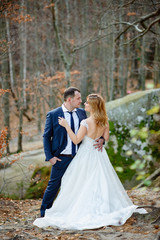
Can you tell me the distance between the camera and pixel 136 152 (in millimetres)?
6559

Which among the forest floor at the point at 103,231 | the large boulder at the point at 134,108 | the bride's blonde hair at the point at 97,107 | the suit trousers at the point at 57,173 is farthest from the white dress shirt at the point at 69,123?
the large boulder at the point at 134,108

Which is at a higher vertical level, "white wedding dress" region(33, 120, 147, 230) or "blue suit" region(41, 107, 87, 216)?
"blue suit" region(41, 107, 87, 216)

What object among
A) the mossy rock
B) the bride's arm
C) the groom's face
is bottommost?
the mossy rock

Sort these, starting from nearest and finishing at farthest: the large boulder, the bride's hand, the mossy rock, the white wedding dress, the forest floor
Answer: the forest floor → the white wedding dress → the bride's hand → the mossy rock → the large boulder

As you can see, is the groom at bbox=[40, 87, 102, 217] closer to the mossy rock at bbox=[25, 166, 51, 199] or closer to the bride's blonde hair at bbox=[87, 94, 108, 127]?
the bride's blonde hair at bbox=[87, 94, 108, 127]

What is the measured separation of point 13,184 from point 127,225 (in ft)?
11.2

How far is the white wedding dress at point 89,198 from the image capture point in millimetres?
3648

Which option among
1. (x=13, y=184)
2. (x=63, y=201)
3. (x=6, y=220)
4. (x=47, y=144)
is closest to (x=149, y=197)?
(x=63, y=201)

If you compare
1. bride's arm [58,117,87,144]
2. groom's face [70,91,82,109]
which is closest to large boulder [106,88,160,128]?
groom's face [70,91,82,109]

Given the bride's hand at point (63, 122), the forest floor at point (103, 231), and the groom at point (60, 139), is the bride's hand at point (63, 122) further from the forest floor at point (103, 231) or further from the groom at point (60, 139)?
the forest floor at point (103, 231)

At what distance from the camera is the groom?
4133 millimetres

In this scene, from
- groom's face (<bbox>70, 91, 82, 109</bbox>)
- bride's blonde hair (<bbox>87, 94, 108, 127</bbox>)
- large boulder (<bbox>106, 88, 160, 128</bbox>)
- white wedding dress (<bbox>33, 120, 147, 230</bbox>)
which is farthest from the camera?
large boulder (<bbox>106, 88, 160, 128</bbox>)

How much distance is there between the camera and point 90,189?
12.8 feet

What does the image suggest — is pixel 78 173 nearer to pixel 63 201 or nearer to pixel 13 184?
A: pixel 63 201
